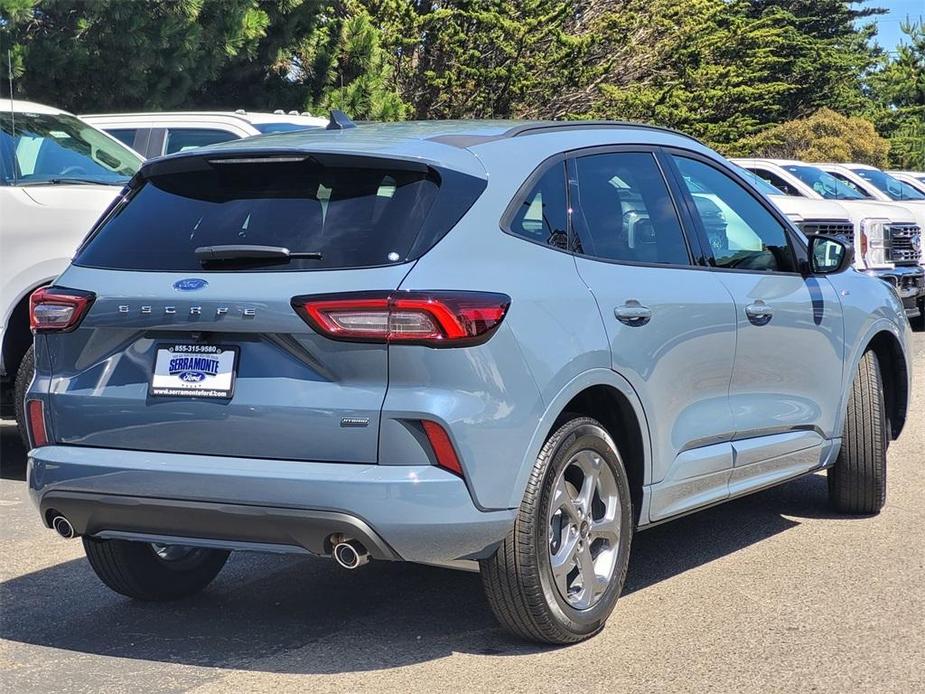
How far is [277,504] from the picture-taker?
14.0 ft

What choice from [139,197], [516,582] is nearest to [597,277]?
[516,582]

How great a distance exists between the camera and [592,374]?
15.8 ft

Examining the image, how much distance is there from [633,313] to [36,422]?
2.12 metres

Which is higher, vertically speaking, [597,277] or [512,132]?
[512,132]

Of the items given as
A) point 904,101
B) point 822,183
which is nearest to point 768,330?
point 822,183

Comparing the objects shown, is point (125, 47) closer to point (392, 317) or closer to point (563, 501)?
point (563, 501)

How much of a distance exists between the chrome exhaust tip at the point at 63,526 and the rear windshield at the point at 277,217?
859 mm

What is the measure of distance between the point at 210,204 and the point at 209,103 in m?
16.3

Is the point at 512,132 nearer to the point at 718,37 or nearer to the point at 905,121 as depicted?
the point at 718,37

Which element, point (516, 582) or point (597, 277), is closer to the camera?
point (516, 582)

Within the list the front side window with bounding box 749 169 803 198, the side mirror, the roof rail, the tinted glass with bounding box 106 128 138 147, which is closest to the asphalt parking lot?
the side mirror

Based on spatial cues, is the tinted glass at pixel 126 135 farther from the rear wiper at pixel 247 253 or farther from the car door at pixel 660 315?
the rear wiper at pixel 247 253

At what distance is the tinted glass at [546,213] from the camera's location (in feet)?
15.8

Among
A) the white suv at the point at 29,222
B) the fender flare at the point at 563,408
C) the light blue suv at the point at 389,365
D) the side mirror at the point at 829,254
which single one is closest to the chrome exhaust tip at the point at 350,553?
the light blue suv at the point at 389,365
